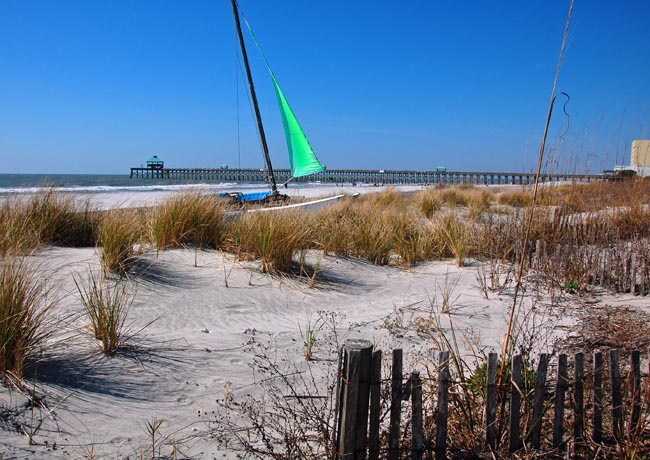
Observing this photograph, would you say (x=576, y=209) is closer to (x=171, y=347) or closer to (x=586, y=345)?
(x=586, y=345)

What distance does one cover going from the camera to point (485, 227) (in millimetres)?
7762

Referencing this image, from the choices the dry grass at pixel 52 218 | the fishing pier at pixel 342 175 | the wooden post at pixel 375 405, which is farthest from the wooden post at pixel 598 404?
the fishing pier at pixel 342 175

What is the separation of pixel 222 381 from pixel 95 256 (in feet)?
9.14

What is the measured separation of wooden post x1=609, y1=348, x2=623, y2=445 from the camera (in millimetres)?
2222

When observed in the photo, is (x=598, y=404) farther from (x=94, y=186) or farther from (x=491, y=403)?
(x=94, y=186)

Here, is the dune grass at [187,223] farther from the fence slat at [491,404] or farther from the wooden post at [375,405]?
the fence slat at [491,404]

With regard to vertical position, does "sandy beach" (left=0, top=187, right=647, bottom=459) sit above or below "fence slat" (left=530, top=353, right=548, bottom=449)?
below

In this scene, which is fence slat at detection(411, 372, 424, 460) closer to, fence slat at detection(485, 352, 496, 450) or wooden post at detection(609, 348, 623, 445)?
fence slat at detection(485, 352, 496, 450)

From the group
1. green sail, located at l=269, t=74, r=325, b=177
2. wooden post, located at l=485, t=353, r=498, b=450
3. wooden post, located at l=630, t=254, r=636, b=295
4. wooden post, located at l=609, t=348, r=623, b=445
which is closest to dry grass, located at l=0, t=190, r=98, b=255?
wooden post, located at l=485, t=353, r=498, b=450

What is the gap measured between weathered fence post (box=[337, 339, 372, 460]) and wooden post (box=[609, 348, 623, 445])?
1147 millimetres

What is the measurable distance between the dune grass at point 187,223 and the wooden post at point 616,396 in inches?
189

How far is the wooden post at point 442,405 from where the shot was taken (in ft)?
6.61

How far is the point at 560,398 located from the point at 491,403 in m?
0.32

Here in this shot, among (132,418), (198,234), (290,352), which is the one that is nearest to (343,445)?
(132,418)
